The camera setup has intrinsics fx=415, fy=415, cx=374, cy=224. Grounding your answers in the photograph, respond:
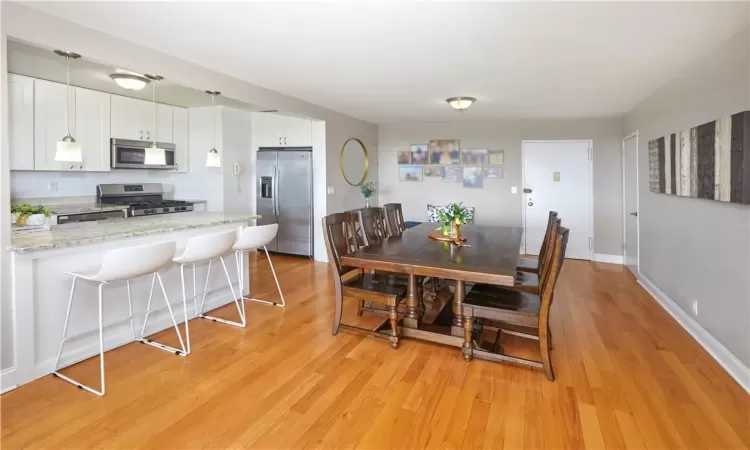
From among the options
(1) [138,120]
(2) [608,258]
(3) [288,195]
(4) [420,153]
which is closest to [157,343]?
(3) [288,195]

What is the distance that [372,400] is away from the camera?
7.34 ft

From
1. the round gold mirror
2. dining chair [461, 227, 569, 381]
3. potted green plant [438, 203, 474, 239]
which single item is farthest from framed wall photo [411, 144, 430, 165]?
dining chair [461, 227, 569, 381]

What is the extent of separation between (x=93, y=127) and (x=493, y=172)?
5401mm

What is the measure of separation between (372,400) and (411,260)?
35.9 inches

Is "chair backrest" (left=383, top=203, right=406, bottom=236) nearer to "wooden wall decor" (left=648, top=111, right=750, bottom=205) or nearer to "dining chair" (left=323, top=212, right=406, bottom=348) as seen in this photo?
"dining chair" (left=323, top=212, right=406, bottom=348)

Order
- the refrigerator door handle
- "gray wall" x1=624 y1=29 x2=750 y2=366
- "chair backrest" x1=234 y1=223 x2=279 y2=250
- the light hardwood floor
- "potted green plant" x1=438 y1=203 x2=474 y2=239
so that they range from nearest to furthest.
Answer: the light hardwood floor
"gray wall" x1=624 y1=29 x2=750 y2=366
"chair backrest" x1=234 y1=223 x2=279 y2=250
"potted green plant" x1=438 y1=203 x2=474 y2=239
the refrigerator door handle

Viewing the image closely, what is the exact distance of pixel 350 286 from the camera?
3084 mm

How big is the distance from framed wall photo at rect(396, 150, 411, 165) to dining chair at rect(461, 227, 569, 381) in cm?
433

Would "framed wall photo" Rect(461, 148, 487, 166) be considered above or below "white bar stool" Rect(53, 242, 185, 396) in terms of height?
above

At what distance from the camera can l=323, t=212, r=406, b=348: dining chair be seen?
2.87 m

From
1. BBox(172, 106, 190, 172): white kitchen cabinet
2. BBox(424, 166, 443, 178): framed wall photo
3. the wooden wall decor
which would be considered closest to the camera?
the wooden wall decor

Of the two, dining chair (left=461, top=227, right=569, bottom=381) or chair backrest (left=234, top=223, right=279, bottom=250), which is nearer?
dining chair (left=461, top=227, right=569, bottom=381)

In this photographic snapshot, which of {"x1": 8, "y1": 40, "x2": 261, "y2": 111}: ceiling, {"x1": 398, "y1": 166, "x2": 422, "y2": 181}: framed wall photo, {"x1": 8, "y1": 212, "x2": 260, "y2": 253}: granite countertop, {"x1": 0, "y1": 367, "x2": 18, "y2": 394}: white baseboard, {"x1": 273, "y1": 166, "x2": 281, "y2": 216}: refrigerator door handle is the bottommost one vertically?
{"x1": 0, "y1": 367, "x2": 18, "y2": 394}: white baseboard

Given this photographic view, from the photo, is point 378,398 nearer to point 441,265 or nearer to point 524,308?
point 441,265
